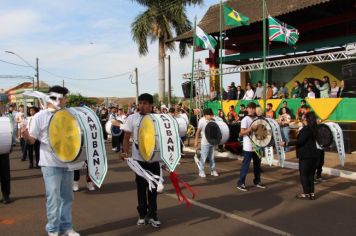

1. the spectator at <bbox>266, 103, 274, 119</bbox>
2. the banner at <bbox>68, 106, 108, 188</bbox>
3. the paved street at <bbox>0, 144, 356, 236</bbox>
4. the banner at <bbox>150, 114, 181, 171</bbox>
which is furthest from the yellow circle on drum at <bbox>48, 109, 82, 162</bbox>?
the spectator at <bbox>266, 103, 274, 119</bbox>

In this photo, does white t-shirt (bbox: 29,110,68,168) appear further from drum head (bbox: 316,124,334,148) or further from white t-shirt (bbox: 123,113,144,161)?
drum head (bbox: 316,124,334,148)

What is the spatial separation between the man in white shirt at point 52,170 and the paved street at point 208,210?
661 millimetres

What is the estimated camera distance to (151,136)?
561 cm

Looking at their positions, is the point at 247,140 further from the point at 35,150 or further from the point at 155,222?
the point at 35,150

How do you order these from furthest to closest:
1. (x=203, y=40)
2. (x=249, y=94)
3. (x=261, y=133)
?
(x=249, y=94), (x=203, y=40), (x=261, y=133)

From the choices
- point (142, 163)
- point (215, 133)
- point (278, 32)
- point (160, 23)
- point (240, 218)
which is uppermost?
point (160, 23)

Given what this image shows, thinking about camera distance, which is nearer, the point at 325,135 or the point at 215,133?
the point at 325,135

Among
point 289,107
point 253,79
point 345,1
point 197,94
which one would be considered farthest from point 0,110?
point 253,79

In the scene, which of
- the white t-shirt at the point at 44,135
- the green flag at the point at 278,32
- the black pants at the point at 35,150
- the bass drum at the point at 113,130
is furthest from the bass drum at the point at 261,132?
the bass drum at the point at 113,130

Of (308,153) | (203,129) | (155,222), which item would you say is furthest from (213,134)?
(155,222)

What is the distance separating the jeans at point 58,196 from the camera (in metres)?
5.09

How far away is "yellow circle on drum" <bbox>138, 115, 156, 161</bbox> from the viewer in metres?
5.60

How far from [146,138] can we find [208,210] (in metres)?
2.03

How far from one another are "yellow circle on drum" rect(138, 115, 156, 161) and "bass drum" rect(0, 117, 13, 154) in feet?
10.0
